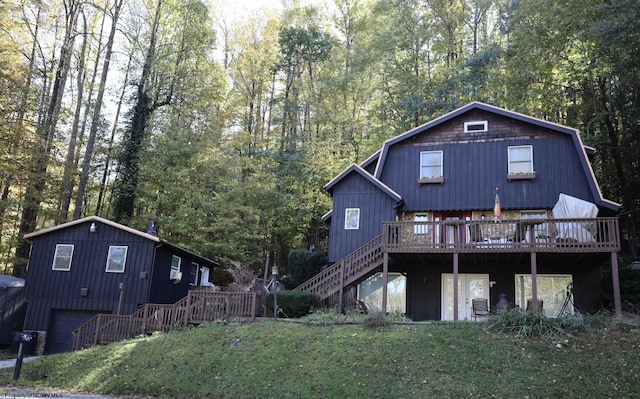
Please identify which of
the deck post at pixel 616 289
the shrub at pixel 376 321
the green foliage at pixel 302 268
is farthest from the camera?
the green foliage at pixel 302 268

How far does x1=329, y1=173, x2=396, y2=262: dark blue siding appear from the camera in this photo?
1964 centimetres

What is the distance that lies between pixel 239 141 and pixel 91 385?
67.2 ft

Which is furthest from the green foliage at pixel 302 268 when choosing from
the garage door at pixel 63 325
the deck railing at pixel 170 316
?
the garage door at pixel 63 325

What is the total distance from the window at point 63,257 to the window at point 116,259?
174 cm

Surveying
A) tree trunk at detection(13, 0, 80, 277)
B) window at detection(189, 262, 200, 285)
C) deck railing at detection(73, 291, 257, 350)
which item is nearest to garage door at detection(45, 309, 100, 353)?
deck railing at detection(73, 291, 257, 350)

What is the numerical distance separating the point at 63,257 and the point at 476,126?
1763 cm

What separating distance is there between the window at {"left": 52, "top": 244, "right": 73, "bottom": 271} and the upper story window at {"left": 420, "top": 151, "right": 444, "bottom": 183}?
48.0ft

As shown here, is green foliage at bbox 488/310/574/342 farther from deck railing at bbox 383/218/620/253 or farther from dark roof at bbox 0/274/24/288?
dark roof at bbox 0/274/24/288

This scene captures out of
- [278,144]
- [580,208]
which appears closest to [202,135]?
[278,144]

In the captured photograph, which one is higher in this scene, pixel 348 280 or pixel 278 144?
pixel 278 144

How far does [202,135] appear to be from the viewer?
30062 millimetres

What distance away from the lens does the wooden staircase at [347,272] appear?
17469 mm

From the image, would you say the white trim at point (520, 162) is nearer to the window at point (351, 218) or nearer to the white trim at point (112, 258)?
the window at point (351, 218)

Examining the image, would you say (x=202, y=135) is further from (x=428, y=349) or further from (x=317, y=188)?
(x=428, y=349)
